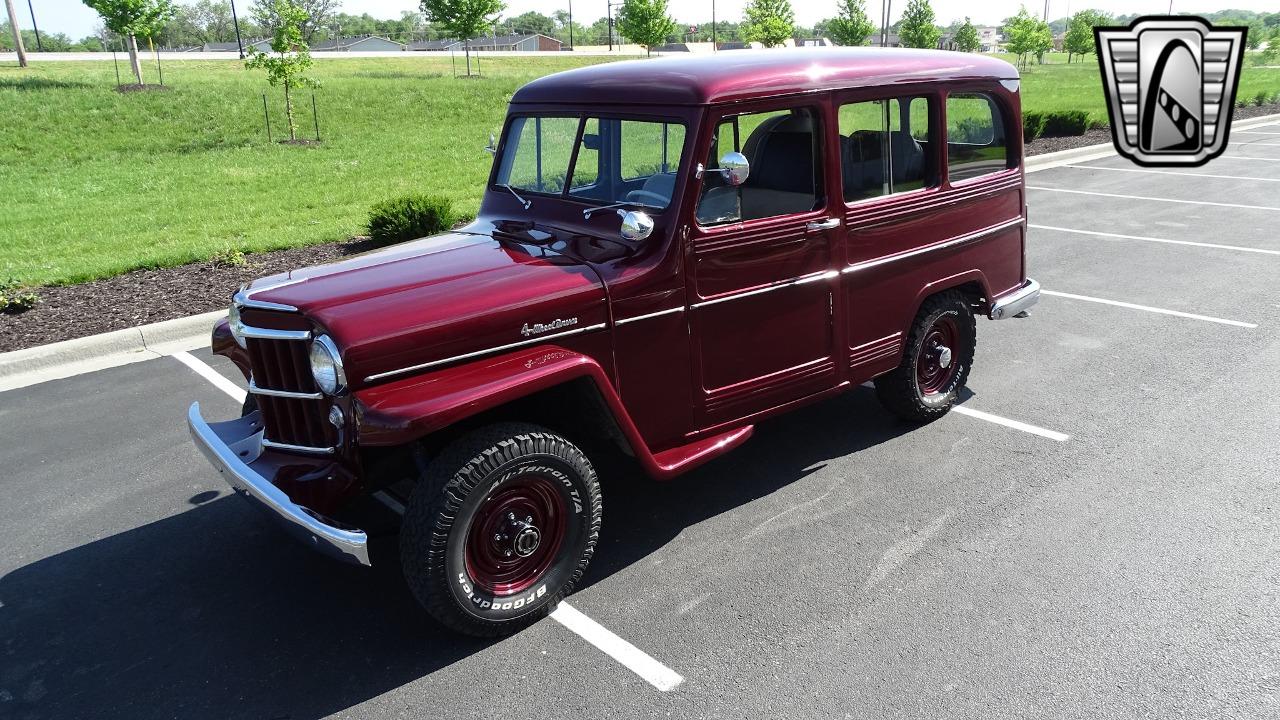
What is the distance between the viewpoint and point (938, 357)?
558cm

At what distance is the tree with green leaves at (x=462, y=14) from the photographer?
1383 inches

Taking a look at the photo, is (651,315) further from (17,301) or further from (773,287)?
(17,301)

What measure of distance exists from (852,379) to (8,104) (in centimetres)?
2553

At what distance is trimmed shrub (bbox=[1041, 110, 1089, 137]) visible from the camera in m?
19.9

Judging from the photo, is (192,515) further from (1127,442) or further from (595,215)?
(1127,442)

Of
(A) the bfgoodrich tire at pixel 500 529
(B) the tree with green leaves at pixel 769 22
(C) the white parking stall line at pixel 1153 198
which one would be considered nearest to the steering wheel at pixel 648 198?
(A) the bfgoodrich tire at pixel 500 529

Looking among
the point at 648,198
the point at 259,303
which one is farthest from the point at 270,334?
the point at 648,198

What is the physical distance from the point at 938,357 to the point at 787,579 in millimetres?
2196

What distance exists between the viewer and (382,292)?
144 inches

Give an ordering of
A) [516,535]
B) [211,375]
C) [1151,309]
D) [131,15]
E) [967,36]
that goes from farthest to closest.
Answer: [967,36] < [131,15] < [1151,309] < [211,375] < [516,535]

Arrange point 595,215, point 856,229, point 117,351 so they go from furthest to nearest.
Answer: point 117,351, point 856,229, point 595,215

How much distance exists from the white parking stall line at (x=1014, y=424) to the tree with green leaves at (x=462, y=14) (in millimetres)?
32468

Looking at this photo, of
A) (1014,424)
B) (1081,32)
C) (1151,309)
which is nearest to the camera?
(1014,424)

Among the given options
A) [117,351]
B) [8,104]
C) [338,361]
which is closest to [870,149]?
[338,361]
